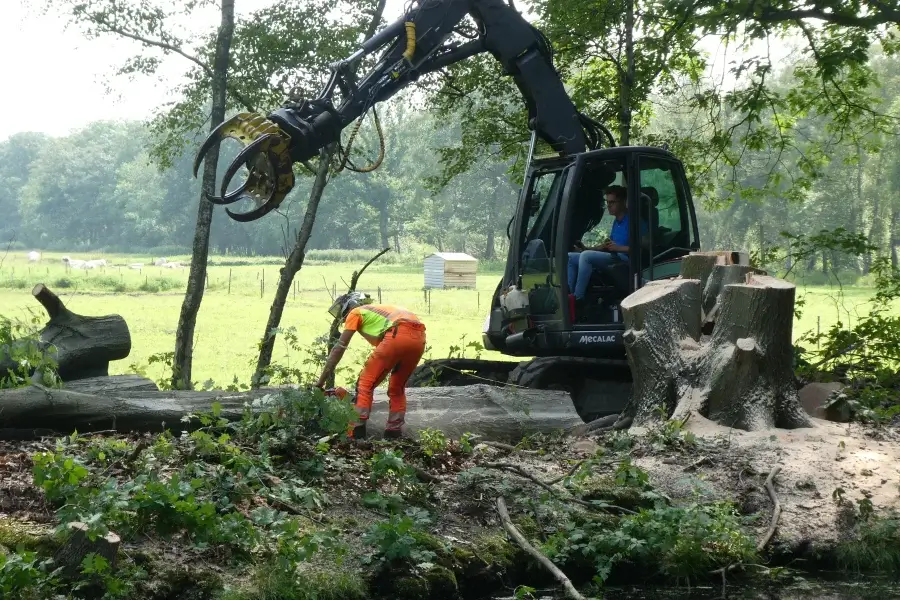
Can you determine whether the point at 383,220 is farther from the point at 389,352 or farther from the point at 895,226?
the point at 389,352

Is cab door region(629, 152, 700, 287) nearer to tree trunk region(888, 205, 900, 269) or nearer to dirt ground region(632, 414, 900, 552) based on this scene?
dirt ground region(632, 414, 900, 552)

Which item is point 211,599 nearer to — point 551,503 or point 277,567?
point 277,567

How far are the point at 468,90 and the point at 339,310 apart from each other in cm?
709

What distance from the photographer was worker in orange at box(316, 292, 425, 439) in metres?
8.20

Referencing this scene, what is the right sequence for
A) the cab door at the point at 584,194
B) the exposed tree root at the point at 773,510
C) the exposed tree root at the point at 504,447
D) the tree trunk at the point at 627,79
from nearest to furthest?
the exposed tree root at the point at 773,510
the exposed tree root at the point at 504,447
the cab door at the point at 584,194
the tree trunk at the point at 627,79

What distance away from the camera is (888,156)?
53531mm

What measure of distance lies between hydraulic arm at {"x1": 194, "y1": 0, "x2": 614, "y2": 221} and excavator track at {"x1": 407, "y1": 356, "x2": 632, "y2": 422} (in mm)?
2274

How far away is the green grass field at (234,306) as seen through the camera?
20.1 m

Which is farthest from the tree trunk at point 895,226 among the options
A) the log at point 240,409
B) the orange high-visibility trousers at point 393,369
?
the orange high-visibility trousers at point 393,369

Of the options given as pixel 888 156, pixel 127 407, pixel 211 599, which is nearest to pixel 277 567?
pixel 211 599

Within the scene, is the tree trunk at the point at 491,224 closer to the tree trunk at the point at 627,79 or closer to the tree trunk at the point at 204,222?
the tree trunk at the point at 627,79

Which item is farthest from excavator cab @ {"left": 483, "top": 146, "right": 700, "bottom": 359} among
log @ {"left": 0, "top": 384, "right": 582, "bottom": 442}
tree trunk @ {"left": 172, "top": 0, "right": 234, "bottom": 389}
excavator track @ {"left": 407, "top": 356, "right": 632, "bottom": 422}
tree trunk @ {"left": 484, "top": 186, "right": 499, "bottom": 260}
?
tree trunk @ {"left": 484, "top": 186, "right": 499, "bottom": 260}

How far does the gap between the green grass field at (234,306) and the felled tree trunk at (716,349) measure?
559 centimetres

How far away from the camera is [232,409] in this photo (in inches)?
294
